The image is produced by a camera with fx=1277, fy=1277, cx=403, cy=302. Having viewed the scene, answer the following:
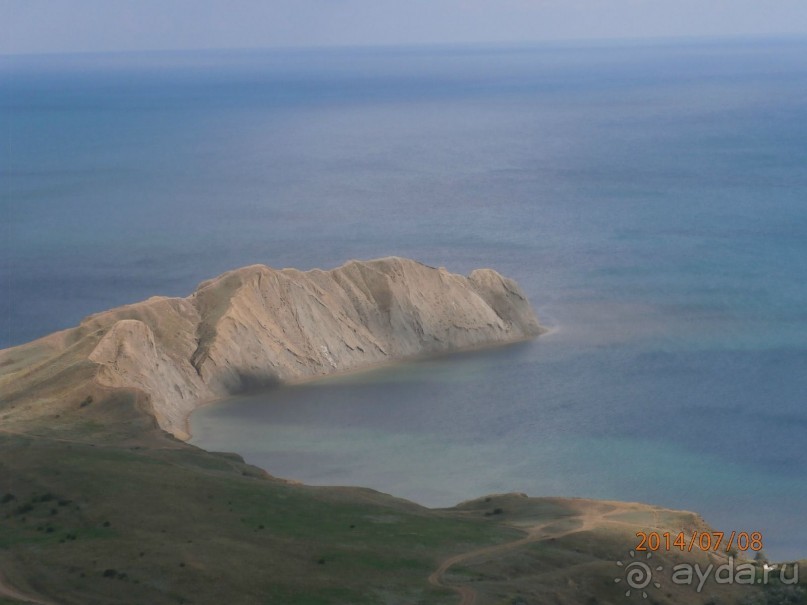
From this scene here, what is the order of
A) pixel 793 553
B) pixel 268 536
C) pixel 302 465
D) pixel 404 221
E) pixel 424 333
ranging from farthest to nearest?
pixel 404 221, pixel 424 333, pixel 302 465, pixel 793 553, pixel 268 536

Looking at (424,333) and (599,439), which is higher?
(424,333)

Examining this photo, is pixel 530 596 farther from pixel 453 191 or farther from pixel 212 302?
pixel 453 191

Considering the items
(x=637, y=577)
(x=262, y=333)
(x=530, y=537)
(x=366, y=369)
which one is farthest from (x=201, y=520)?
(x=366, y=369)

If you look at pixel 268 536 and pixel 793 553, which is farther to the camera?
pixel 793 553

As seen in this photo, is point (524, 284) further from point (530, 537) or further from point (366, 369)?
point (530, 537)

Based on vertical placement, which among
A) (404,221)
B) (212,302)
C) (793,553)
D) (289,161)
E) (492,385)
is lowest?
(793,553)

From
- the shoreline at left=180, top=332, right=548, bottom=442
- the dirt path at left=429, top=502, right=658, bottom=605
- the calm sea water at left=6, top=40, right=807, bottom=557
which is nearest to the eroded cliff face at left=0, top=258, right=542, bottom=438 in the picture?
the shoreline at left=180, top=332, right=548, bottom=442

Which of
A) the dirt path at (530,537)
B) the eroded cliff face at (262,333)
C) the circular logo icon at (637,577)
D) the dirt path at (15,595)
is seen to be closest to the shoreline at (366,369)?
the eroded cliff face at (262,333)

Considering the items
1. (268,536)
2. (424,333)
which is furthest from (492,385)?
(268,536)
